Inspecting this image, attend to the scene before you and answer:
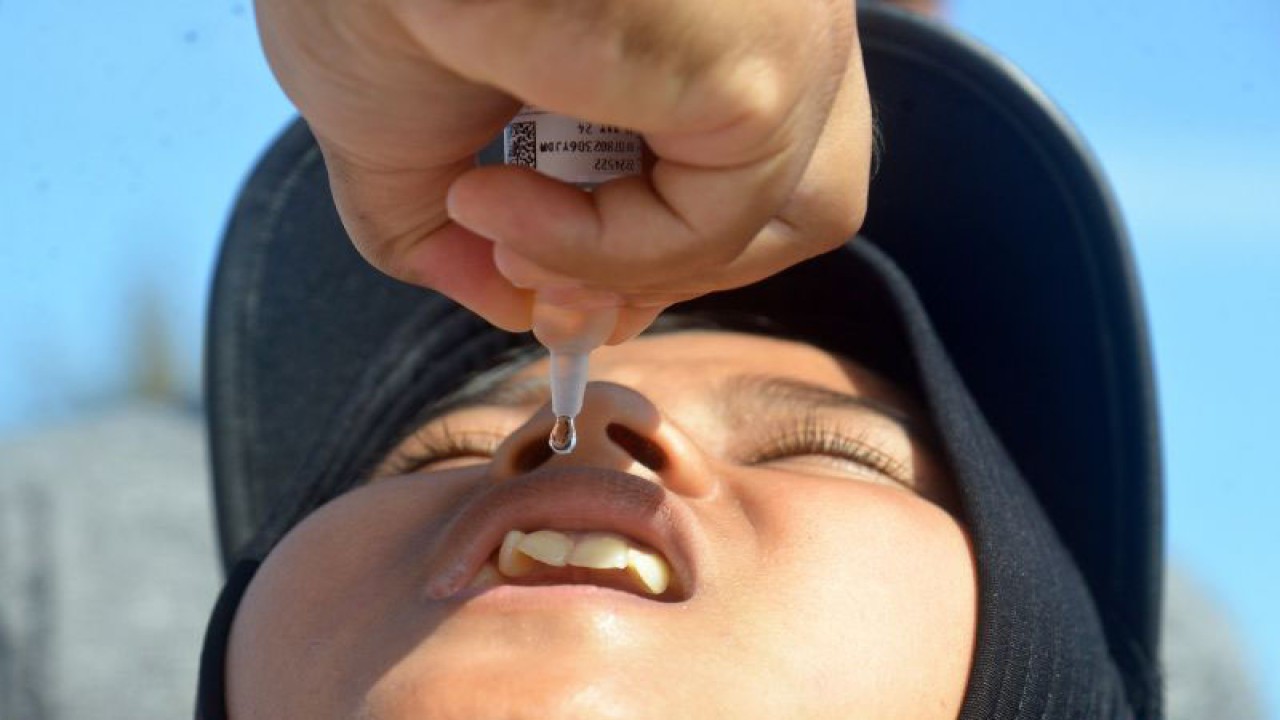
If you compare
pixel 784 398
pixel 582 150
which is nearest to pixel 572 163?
pixel 582 150

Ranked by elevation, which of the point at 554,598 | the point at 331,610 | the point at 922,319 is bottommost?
the point at 331,610

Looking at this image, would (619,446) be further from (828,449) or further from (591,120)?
(591,120)

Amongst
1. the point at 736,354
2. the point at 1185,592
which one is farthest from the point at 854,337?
the point at 1185,592

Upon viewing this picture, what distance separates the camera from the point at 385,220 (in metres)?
0.58

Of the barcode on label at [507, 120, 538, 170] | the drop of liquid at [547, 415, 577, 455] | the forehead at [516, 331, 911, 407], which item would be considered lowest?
the drop of liquid at [547, 415, 577, 455]

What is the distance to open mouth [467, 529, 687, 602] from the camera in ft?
2.36

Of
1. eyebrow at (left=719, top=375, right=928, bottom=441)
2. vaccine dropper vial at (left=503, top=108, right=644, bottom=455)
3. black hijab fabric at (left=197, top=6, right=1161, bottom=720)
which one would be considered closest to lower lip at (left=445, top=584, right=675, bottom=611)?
vaccine dropper vial at (left=503, top=108, right=644, bottom=455)

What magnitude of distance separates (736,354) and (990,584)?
0.88 feet

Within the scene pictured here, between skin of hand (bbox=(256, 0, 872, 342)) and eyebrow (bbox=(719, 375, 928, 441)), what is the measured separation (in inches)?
11.6

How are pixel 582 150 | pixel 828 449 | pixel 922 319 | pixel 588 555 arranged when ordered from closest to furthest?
1. pixel 582 150
2. pixel 588 555
3. pixel 828 449
4. pixel 922 319

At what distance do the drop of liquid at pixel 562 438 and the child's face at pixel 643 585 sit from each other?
13 millimetres

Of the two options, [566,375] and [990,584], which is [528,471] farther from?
[990,584]

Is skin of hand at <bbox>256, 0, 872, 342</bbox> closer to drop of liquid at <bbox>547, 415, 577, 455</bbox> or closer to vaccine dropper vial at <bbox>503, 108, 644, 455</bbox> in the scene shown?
vaccine dropper vial at <bbox>503, 108, 644, 455</bbox>

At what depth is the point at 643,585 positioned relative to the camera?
0.72m
